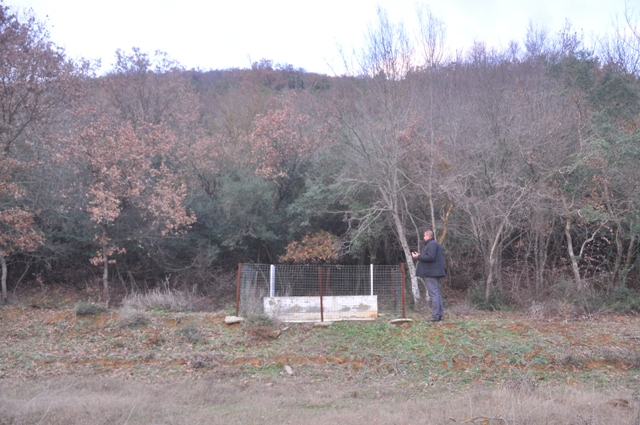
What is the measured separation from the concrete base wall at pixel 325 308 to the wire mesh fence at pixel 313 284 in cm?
35

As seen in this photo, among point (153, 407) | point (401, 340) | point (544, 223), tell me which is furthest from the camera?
point (544, 223)

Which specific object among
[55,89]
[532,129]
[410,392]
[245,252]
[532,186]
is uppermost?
[55,89]

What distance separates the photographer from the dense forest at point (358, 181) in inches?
608

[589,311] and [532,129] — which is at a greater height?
[532,129]

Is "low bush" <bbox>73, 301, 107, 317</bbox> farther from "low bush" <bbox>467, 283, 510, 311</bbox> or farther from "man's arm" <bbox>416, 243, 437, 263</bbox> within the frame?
"low bush" <bbox>467, 283, 510, 311</bbox>

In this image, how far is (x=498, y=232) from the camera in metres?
15.3

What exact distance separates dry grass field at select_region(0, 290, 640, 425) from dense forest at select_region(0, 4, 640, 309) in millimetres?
3585

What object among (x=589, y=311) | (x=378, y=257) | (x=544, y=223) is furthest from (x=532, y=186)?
(x=378, y=257)

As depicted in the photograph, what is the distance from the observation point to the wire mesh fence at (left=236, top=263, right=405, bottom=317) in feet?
41.9

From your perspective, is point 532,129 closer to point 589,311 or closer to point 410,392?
point 589,311

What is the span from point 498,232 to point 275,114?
9180 millimetres

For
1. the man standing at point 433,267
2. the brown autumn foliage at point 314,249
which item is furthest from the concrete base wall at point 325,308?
the brown autumn foliage at point 314,249

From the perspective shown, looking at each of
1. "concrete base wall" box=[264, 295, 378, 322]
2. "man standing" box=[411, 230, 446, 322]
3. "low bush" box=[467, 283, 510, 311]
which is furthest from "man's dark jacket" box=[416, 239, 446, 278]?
"low bush" box=[467, 283, 510, 311]

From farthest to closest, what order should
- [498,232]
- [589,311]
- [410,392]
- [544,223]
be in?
1. [544,223]
2. [498,232]
3. [589,311]
4. [410,392]
